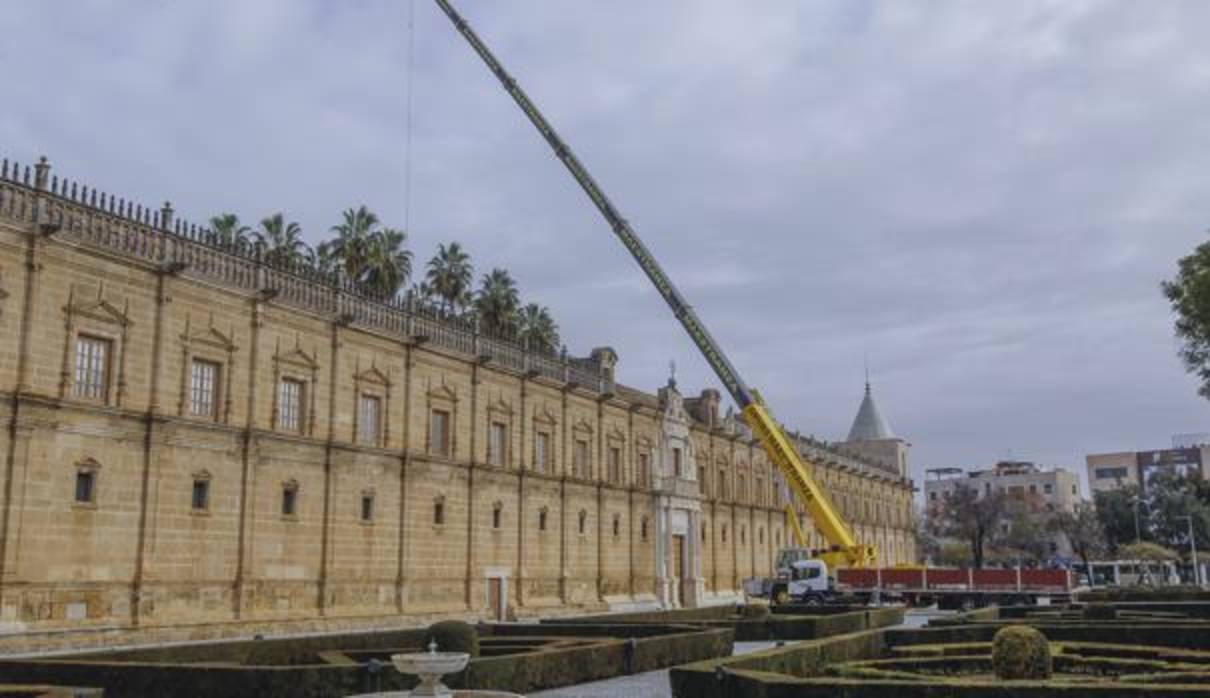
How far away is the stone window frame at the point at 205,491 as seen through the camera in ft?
99.1

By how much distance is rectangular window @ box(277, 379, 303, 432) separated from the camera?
1324 inches

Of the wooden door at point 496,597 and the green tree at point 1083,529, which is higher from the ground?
the green tree at point 1083,529

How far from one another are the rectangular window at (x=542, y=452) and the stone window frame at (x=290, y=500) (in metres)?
14.5

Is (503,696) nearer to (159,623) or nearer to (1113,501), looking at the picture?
(159,623)

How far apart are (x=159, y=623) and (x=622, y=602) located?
2678cm

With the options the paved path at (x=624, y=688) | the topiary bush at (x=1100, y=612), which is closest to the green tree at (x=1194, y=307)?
the topiary bush at (x=1100, y=612)

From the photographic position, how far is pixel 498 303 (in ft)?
193

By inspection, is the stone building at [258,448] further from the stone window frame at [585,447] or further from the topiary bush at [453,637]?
the topiary bush at [453,637]

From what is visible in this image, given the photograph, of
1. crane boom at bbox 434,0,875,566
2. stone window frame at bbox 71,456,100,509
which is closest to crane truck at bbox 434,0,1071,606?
crane boom at bbox 434,0,875,566

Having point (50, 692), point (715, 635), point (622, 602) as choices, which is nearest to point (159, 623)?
point (715, 635)

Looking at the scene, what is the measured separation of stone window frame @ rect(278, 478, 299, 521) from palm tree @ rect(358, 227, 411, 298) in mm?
18337

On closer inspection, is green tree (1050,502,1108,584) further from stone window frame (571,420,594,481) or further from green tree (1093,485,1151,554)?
stone window frame (571,420,594,481)

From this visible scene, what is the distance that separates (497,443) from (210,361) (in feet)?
49.1

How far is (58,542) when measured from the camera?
86.6 feet
